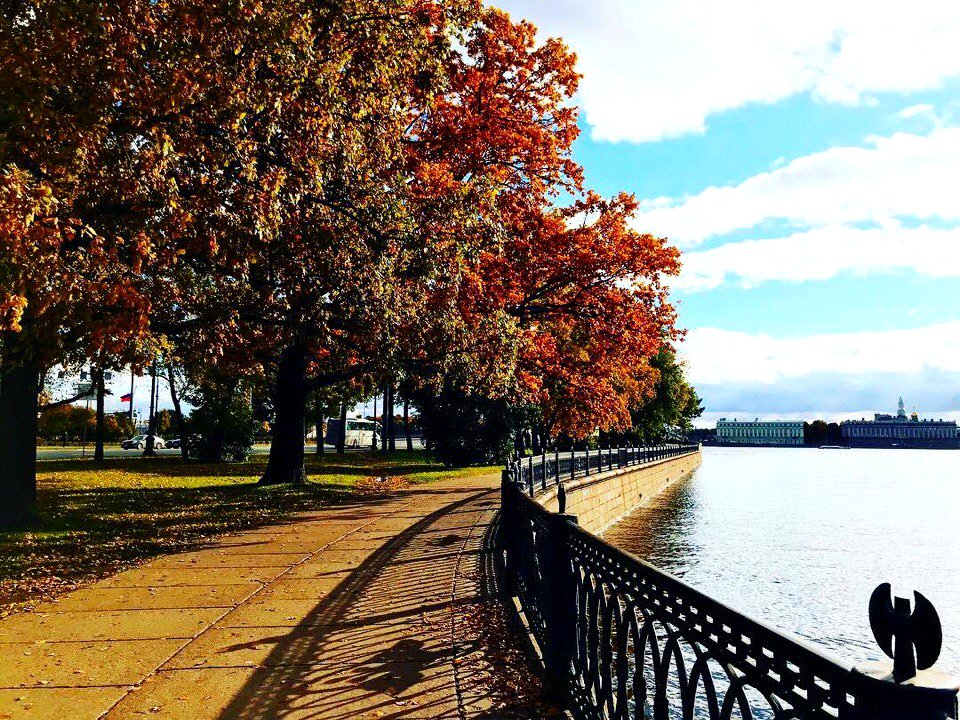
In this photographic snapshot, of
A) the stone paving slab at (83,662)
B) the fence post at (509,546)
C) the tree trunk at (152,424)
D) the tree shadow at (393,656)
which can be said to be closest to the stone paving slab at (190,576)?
the tree shadow at (393,656)

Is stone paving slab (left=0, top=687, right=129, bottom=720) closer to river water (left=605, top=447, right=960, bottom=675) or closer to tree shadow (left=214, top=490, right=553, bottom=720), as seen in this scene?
tree shadow (left=214, top=490, right=553, bottom=720)

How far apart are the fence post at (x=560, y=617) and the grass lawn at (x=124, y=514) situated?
6.08m

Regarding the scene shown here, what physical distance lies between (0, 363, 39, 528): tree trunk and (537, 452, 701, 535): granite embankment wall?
9950mm

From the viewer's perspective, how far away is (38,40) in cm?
804

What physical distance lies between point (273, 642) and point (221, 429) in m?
30.2

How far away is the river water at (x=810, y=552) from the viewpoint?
605 inches

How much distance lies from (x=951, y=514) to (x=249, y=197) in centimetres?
4144

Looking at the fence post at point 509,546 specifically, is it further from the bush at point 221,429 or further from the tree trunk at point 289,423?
the bush at point 221,429

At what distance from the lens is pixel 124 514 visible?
50.4 ft

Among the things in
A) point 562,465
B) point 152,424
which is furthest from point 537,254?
point 152,424

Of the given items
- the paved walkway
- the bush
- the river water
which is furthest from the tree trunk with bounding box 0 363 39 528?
the bush

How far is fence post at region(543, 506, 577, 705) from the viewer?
17.1ft

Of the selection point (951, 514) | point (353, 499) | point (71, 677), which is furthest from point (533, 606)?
point (951, 514)

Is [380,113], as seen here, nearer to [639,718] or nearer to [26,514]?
[26,514]
